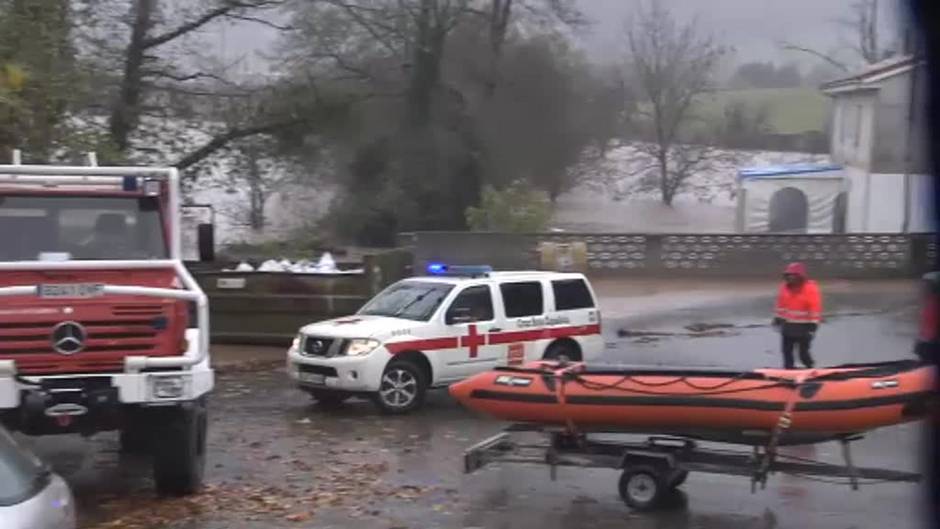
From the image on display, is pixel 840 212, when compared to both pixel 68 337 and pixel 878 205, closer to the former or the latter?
pixel 878 205

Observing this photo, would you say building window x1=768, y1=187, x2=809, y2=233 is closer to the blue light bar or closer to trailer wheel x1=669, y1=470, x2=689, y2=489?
trailer wheel x1=669, y1=470, x2=689, y2=489

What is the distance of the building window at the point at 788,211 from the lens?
42875 mm

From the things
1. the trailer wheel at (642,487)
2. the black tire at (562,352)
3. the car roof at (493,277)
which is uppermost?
the car roof at (493,277)

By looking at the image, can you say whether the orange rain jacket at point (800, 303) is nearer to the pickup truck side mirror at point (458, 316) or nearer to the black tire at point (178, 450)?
the pickup truck side mirror at point (458, 316)

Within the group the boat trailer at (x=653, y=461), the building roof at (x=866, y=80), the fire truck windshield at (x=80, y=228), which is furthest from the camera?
the building roof at (x=866, y=80)

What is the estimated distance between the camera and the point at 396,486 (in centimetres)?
1108

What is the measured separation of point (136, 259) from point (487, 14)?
1098 inches

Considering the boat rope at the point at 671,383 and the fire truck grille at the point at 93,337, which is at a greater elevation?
the fire truck grille at the point at 93,337

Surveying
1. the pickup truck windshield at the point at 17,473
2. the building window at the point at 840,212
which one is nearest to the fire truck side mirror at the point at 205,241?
the pickup truck windshield at the point at 17,473

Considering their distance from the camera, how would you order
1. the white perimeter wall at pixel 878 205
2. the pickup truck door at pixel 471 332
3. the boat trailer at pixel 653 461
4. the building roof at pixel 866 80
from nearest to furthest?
the boat trailer at pixel 653 461
the pickup truck door at pixel 471 332
the white perimeter wall at pixel 878 205
the building roof at pixel 866 80

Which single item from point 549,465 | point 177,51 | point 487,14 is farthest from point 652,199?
point 549,465

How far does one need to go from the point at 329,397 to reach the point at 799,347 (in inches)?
225

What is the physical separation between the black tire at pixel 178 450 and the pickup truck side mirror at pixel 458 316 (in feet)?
18.1

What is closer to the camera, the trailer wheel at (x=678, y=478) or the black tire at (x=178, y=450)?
the black tire at (x=178, y=450)
